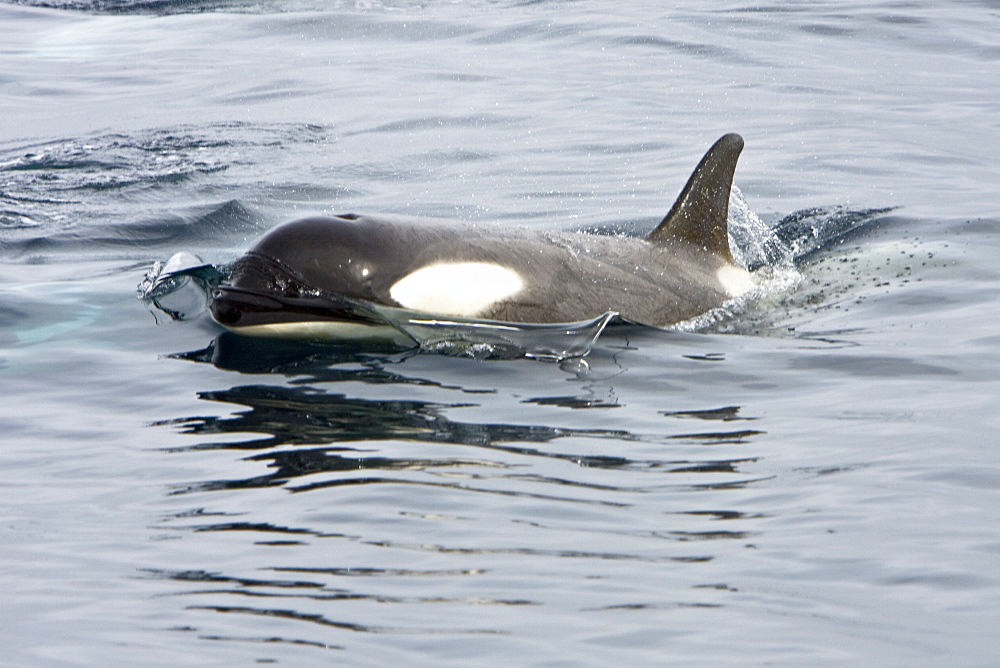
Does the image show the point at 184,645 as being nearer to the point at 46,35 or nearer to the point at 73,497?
the point at 73,497

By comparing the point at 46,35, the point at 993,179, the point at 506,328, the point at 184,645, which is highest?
the point at 46,35

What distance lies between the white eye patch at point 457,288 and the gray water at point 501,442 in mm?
299

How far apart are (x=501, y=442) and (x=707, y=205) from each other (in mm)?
3345

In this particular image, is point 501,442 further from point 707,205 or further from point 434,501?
point 707,205

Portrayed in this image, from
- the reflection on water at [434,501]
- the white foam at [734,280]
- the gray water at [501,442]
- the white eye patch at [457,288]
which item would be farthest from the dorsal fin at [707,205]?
the reflection on water at [434,501]

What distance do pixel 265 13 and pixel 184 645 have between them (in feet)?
72.9

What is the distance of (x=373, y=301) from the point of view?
6.66 meters

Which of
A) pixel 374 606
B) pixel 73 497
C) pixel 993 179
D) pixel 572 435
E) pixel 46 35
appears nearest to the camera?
pixel 374 606

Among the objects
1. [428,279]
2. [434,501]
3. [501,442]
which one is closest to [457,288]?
[428,279]

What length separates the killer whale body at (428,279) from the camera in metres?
6.59

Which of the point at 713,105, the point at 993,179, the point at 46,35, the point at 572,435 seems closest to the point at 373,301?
the point at 572,435

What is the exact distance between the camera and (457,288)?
22.6 feet

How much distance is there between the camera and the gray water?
389 centimetres

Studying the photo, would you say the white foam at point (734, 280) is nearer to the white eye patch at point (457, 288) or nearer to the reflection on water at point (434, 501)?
the white eye patch at point (457, 288)
